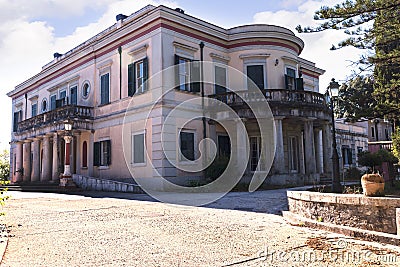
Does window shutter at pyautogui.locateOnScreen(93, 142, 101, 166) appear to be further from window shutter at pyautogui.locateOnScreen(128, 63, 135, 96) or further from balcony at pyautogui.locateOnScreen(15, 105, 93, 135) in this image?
window shutter at pyautogui.locateOnScreen(128, 63, 135, 96)

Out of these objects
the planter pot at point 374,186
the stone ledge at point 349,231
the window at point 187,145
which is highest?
the window at point 187,145

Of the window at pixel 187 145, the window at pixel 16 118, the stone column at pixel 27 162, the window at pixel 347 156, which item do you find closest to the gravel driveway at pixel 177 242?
the window at pixel 187 145

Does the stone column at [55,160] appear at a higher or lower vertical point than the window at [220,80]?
lower

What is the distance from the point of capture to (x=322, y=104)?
18.2 metres

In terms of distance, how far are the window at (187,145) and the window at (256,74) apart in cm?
489

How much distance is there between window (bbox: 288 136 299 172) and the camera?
20141mm

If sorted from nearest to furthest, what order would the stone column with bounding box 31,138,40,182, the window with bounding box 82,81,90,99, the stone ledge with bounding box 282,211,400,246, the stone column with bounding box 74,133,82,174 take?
the stone ledge with bounding box 282,211,400,246, the stone column with bounding box 74,133,82,174, the window with bounding box 82,81,90,99, the stone column with bounding box 31,138,40,182

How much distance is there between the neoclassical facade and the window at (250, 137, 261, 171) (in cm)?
5

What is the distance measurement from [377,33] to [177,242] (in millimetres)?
7769

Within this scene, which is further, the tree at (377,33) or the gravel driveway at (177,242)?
the tree at (377,33)

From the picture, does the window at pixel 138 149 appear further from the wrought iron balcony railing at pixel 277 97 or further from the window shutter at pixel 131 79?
the wrought iron balcony railing at pixel 277 97

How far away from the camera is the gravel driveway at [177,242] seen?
4656 mm

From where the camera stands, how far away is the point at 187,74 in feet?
59.5

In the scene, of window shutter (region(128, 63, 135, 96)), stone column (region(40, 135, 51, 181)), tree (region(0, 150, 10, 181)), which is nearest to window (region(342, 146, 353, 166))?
window shutter (region(128, 63, 135, 96))
